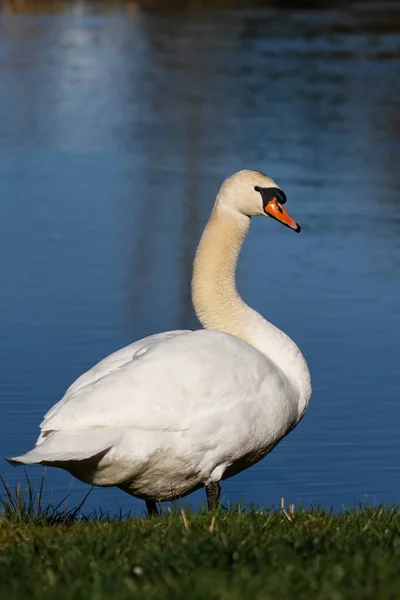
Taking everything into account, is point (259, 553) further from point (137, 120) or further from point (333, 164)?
point (137, 120)

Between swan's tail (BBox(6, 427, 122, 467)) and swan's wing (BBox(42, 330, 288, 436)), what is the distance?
0.04 meters

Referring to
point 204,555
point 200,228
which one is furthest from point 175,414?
point 200,228

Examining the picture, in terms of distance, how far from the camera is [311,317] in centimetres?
1162

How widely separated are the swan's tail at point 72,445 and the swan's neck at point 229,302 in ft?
4.33

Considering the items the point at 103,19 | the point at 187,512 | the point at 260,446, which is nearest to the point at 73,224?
the point at 260,446

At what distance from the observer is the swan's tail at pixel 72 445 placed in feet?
20.1

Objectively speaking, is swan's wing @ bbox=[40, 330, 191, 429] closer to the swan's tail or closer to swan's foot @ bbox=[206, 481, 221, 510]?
the swan's tail

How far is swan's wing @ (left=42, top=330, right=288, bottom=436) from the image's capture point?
6488 millimetres

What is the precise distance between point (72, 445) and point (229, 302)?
184 centimetres

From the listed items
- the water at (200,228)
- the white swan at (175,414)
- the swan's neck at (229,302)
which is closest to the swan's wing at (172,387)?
the white swan at (175,414)

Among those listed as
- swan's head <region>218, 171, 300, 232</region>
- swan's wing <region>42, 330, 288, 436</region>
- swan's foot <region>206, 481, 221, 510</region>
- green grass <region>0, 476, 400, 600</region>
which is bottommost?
swan's foot <region>206, 481, 221, 510</region>

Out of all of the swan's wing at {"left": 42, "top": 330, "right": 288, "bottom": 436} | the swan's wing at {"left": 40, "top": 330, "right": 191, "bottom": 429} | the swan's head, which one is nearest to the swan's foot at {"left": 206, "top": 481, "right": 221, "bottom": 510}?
the swan's wing at {"left": 42, "top": 330, "right": 288, "bottom": 436}

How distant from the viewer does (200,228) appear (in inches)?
588

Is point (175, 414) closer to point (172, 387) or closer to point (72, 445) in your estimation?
point (172, 387)
